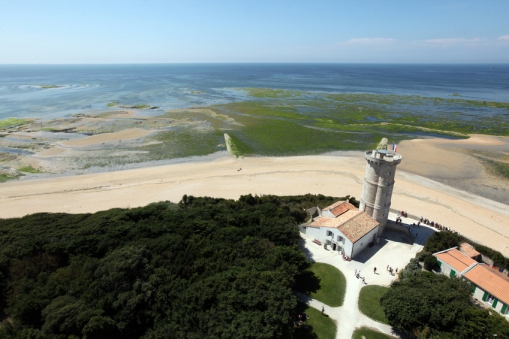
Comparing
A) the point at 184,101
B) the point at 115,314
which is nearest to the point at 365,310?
the point at 115,314

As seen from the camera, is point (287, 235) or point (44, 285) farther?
point (287, 235)

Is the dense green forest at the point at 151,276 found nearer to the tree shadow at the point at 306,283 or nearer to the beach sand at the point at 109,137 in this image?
the tree shadow at the point at 306,283

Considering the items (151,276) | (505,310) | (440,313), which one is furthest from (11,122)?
(505,310)

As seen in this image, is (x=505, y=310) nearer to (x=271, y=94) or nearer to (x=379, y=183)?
(x=379, y=183)

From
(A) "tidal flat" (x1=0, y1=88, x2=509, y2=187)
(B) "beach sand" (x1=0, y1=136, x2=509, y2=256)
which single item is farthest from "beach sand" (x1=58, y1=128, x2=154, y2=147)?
(B) "beach sand" (x1=0, y1=136, x2=509, y2=256)

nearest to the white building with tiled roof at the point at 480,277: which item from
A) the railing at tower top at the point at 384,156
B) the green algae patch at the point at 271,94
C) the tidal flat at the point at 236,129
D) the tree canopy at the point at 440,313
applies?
the tree canopy at the point at 440,313

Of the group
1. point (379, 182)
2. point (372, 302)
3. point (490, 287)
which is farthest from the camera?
point (379, 182)

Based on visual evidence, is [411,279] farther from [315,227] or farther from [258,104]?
[258,104]
